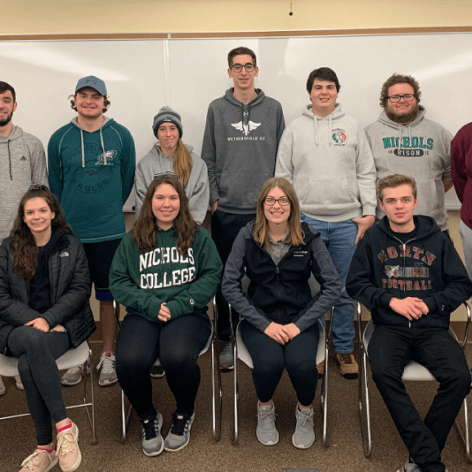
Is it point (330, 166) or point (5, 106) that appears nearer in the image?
point (5, 106)

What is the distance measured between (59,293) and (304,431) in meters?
1.40

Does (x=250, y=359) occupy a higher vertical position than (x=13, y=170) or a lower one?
lower

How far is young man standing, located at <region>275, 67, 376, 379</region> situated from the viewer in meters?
2.79

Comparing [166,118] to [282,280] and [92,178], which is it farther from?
[282,280]

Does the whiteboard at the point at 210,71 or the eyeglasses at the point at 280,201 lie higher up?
the whiteboard at the point at 210,71

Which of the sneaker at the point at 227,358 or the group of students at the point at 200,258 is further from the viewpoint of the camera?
the sneaker at the point at 227,358

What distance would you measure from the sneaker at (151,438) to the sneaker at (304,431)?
652 millimetres

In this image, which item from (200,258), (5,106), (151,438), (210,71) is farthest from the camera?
(210,71)

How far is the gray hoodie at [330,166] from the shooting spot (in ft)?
9.16

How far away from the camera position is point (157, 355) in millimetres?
2219

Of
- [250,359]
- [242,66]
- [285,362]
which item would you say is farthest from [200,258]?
[242,66]

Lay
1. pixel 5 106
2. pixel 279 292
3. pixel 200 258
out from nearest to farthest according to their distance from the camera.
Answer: pixel 279 292 → pixel 200 258 → pixel 5 106

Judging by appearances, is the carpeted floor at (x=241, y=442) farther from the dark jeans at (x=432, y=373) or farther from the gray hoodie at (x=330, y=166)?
→ the gray hoodie at (x=330, y=166)

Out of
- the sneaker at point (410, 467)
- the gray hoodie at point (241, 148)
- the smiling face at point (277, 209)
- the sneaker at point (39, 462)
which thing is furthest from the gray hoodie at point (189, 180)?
the sneaker at point (410, 467)
